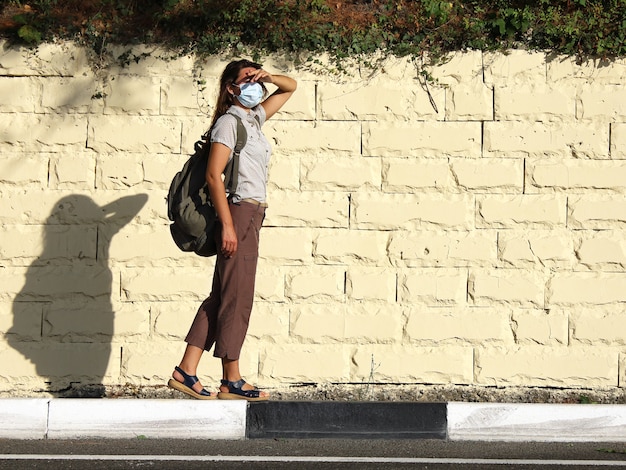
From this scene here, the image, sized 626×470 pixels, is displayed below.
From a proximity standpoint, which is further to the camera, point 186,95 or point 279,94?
point 186,95

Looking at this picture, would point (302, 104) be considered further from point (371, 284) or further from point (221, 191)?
point (221, 191)

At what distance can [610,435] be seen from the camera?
21.2ft

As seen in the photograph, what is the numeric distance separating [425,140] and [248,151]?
4.85 feet

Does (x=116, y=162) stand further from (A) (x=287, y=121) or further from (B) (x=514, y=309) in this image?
(B) (x=514, y=309)

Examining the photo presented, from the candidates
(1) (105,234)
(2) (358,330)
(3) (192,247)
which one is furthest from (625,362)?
(1) (105,234)

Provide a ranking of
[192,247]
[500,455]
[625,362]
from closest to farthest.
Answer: [500,455] < [192,247] < [625,362]

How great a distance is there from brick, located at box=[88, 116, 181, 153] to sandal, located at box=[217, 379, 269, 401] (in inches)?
66.4

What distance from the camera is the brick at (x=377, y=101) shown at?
7.53 metres

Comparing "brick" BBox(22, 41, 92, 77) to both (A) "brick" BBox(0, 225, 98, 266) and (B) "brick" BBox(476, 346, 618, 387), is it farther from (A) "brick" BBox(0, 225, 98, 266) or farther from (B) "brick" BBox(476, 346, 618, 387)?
(B) "brick" BBox(476, 346, 618, 387)

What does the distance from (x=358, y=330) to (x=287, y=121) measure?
135 centimetres

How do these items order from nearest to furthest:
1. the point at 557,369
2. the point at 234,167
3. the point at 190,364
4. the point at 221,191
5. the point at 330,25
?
the point at 221,191 → the point at 234,167 → the point at 190,364 → the point at 557,369 → the point at 330,25

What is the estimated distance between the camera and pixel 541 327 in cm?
743

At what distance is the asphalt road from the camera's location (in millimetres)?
5418

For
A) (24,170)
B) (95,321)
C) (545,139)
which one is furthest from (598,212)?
(24,170)
